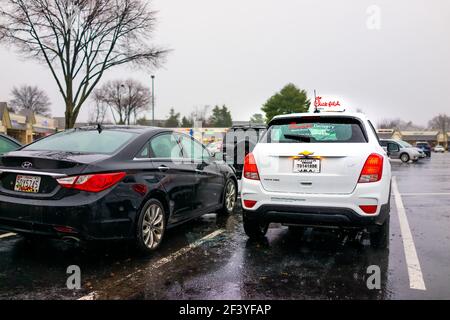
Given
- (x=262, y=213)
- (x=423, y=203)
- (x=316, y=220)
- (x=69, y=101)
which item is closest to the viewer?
(x=316, y=220)

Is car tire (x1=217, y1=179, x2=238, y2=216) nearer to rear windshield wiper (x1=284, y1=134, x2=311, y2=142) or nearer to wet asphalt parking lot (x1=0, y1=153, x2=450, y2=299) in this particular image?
wet asphalt parking lot (x1=0, y1=153, x2=450, y2=299)

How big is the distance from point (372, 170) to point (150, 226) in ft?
8.43

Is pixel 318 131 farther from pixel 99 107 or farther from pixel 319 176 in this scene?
pixel 99 107

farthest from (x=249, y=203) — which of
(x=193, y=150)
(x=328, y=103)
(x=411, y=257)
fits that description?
(x=328, y=103)

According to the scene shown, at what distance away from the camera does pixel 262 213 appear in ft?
15.0

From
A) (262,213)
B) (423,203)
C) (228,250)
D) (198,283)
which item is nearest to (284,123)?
(262,213)

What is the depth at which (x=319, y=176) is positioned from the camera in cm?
430

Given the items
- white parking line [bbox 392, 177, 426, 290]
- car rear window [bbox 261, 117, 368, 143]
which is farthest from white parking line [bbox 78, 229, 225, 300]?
white parking line [bbox 392, 177, 426, 290]

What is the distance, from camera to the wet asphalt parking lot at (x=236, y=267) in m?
3.48

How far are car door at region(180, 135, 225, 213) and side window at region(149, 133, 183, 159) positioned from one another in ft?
0.67

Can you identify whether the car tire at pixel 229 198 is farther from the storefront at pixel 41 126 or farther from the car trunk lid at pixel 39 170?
the storefront at pixel 41 126

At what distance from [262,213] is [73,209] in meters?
2.08

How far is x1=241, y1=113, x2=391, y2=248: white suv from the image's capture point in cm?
420
